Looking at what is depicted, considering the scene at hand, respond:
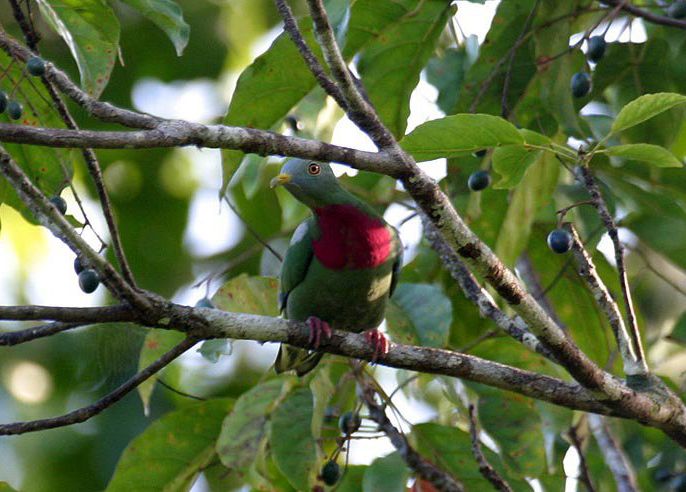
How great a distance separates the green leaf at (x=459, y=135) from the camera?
9.62 feet

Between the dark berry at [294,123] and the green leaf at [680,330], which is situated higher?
the dark berry at [294,123]

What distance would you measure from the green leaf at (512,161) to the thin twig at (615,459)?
192cm

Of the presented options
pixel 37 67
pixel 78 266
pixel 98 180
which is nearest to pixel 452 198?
pixel 78 266

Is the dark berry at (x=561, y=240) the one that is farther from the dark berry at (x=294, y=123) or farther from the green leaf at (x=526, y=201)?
the dark berry at (x=294, y=123)

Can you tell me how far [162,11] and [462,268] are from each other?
4.49ft

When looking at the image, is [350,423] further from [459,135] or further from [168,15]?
[168,15]

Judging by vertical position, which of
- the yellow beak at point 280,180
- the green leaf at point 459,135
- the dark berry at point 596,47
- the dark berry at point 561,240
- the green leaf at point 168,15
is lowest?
the dark berry at point 561,240

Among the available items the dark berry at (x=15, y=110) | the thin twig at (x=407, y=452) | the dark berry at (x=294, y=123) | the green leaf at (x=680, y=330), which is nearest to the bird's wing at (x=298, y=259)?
the thin twig at (x=407, y=452)

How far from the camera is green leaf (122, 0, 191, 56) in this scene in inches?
137

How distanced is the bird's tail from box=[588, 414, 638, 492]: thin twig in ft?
4.63

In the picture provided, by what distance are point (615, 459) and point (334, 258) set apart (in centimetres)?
167

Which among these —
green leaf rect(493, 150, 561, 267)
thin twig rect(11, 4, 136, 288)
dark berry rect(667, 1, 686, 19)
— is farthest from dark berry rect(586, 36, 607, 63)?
thin twig rect(11, 4, 136, 288)

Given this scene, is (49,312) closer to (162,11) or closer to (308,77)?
(162,11)

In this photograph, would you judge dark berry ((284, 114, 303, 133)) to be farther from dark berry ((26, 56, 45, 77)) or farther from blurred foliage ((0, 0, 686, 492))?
dark berry ((26, 56, 45, 77))
